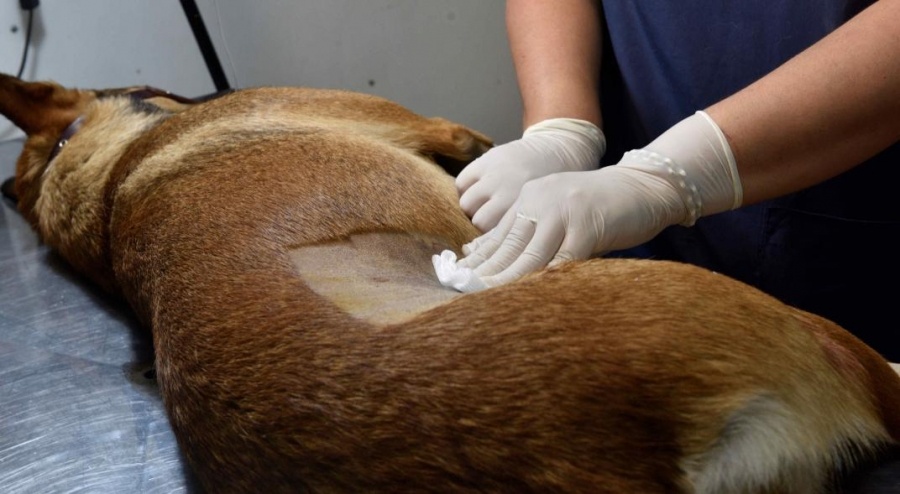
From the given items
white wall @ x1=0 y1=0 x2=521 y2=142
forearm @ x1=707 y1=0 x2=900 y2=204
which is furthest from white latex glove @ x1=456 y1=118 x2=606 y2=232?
white wall @ x1=0 y1=0 x2=521 y2=142

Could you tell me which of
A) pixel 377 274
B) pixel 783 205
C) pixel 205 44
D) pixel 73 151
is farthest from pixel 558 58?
pixel 205 44

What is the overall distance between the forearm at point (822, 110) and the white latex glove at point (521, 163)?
0.36m

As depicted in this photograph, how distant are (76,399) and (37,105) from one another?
958 mm

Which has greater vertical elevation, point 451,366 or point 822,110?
point 822,110

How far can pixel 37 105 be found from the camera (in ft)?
6.75

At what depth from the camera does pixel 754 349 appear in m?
0.78

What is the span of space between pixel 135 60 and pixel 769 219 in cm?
251

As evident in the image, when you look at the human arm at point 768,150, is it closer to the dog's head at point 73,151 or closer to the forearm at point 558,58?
the forearm at point 558,58

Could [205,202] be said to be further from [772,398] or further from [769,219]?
[769,219]

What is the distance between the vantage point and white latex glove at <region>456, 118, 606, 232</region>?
4.66 ft

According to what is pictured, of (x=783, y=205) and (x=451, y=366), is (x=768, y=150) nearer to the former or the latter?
(x=783, y=205)

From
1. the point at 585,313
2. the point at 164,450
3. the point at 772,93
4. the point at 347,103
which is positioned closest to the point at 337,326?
the point at 585,313

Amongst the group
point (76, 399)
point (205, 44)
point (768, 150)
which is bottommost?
point (76, 399)

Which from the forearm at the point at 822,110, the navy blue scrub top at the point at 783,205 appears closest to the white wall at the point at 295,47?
the navy blue scrub top at the point at 783,205
